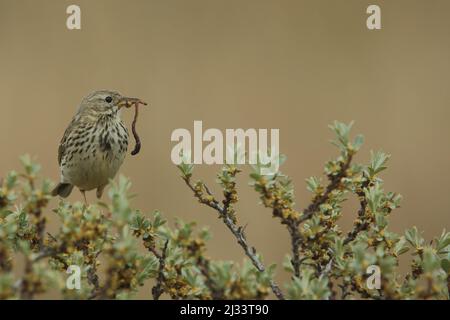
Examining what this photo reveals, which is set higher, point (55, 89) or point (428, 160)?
point (55, 89)

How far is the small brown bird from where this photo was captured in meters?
3.89

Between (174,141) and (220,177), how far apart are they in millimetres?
3367

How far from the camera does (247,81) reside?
682 centimetres

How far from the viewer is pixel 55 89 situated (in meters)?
6.44

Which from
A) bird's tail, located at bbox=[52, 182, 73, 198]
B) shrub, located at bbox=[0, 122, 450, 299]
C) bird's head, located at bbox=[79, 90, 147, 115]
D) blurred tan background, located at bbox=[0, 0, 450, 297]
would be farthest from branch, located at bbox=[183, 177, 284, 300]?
blurred tan background, located at bbox=[0, 0, 450, 297]

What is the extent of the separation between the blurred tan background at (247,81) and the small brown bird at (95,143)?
1.46m

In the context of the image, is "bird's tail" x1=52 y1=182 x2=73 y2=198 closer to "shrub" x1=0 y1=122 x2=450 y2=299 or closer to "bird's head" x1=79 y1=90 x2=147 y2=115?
"bird's head" x1=79 y1=90 x2=147 y2=115

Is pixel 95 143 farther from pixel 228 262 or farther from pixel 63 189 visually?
pixel 228 262

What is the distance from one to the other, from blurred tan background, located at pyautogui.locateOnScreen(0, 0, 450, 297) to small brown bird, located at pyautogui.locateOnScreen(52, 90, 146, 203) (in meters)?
1.46

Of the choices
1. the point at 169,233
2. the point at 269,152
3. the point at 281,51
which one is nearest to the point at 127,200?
the point at 169,233

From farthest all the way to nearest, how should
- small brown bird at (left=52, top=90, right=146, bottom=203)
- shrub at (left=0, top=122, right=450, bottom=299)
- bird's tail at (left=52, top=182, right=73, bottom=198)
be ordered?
1. bird's tail at (left=52, top=182, right=73, bottom=198)
2. small brown bird at (left=52, top=90, right=146, bottom=203)
3. shrub at (left=0, top=122, right=450, bottom=299)

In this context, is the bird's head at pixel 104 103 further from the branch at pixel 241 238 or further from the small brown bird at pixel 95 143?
the branch at pixel 241 238

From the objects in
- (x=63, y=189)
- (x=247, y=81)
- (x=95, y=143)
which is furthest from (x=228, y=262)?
(x=247, y=81)

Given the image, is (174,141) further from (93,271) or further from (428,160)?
(93,271)
